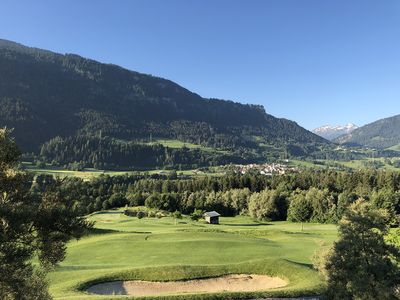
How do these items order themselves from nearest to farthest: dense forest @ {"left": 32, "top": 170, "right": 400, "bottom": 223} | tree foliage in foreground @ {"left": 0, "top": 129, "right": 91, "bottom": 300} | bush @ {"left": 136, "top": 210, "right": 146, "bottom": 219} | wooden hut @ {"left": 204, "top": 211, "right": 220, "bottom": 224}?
tree foliage in foreground @ {"left": 0, "top": 129, "right": 91, "bottom": 300} → bush @ {"left": 136, "top": 210, "right": 146, "bottom": 219} → wooden hut @ {"left": 204, "top": 211, "right": 220, "bottom": 224} → dense forest @ {"left": 32, "top": 170, "right": 400, "bottom": 223}

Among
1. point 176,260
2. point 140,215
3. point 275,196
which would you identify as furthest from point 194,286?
point 275,196

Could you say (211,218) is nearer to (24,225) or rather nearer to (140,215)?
(140,215)

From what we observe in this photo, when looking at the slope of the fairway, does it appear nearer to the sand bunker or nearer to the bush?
the sand bunker

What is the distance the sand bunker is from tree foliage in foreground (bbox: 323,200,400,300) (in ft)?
15.5

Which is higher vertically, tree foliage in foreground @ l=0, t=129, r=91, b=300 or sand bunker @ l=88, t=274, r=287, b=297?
tree foliage in foreground @ l=0, t=129, r=91, b=300

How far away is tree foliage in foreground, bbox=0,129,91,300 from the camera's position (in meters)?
15.8

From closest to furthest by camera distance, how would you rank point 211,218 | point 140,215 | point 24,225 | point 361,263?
point 24,225
point 361,263
point 140,215
point 211,218

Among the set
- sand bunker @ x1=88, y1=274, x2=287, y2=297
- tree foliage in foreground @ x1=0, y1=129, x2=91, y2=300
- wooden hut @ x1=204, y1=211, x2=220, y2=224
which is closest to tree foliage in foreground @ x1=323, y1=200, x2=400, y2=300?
sand bunker @ x1=88, y1=274, x2=287, y2=297

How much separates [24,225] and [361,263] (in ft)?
75.3

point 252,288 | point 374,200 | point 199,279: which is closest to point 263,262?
point 252,288

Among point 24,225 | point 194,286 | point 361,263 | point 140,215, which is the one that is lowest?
point 140,215

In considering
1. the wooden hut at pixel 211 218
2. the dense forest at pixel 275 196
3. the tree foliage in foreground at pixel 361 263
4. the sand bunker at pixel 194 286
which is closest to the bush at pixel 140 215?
the dense forest at pixel 275 196

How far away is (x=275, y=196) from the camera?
402 feet

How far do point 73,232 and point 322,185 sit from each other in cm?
13514
